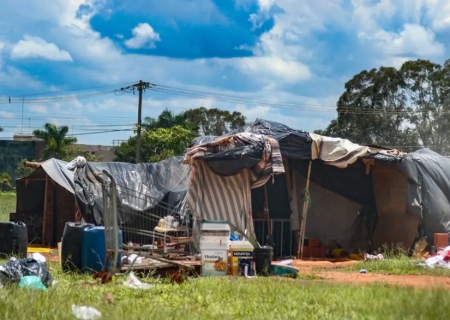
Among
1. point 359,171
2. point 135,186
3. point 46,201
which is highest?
point 359,171

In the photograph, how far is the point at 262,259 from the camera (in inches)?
530

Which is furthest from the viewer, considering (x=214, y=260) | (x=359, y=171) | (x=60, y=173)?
(x=60, y=173)

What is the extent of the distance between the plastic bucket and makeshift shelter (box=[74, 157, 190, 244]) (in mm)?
5190

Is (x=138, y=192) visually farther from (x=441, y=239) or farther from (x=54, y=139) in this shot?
(x=54, y=139)

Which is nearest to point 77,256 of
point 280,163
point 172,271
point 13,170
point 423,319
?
point 172,271

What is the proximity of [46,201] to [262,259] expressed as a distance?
11094mm

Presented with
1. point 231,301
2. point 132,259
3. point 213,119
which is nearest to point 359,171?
point 132,259

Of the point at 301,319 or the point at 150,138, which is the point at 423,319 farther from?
the point at 150,138

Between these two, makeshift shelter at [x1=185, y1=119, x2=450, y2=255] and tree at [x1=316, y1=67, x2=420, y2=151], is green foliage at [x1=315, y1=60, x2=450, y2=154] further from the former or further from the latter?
makeshift shelter at [x1=185, y1=119, x2=450, y2=255]

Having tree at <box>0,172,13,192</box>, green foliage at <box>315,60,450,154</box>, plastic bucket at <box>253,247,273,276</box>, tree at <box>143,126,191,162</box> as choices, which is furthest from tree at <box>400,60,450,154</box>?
tree at <box>0,172,13,192</box>

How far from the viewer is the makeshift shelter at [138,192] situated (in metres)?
19.5

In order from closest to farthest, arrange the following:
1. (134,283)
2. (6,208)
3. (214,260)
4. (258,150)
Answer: (134,283) → (214,260) → (258,150) → (6,208)

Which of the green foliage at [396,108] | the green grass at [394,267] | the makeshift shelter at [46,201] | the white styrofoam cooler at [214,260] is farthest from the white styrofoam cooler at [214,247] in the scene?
the green foliage at [396,108]

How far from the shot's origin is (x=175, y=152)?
46031 millimetres
